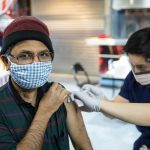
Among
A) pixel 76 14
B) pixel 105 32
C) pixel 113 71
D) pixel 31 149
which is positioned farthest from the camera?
pixel 76 14

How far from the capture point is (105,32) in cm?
413

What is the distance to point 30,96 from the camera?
1335 mm

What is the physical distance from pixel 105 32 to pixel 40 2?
1384 millimetres

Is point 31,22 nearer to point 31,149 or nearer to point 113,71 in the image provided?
point 31,149

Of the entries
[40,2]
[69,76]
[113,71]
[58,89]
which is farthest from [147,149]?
[40,2]

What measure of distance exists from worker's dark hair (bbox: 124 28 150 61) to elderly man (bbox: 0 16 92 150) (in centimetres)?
57

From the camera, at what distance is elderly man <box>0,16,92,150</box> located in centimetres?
119

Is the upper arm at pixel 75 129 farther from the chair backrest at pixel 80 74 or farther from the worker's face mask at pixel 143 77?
the chair backrest at pixel 80 74

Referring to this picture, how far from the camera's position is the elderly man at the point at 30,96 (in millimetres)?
1189

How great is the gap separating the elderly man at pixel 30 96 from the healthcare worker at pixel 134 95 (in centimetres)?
17

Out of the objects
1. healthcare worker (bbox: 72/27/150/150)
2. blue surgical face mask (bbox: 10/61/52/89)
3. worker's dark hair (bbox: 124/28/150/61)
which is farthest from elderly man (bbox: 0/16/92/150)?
worker's dark hair (bbox: 124/28/150/61)

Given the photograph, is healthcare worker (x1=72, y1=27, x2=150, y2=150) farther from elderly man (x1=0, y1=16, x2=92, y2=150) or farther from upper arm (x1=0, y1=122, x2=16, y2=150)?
upper arm (x1=0, y1=122, x2=16, y2=150)

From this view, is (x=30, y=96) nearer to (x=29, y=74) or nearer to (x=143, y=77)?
(x=29, y=74)

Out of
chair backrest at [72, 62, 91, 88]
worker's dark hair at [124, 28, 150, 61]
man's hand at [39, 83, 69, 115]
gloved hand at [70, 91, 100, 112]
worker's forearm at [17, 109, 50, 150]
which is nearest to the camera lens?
worker's forearm at [17, 109, 50, 150]
